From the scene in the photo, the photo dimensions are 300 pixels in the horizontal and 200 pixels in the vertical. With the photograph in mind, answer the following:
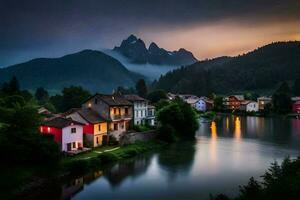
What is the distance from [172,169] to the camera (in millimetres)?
40719

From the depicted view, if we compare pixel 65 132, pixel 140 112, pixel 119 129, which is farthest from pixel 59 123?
pixel 140 112

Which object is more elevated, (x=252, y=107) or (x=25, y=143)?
(x=252, y=107)

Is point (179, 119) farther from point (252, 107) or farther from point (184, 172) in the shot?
point (252, 107)

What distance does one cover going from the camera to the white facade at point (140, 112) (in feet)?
211

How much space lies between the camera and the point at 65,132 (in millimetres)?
43750

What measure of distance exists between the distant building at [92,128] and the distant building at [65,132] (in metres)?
2.74

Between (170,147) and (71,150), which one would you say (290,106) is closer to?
(170,147)

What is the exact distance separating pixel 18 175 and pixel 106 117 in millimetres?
22638

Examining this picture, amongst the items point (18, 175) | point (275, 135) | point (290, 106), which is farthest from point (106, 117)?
point (290, 106)

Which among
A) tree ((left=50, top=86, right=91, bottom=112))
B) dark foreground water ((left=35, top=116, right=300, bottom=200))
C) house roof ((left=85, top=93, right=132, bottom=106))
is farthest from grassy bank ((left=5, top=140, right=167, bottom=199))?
tree ((left=50, top=86, right=91, bottom=112))

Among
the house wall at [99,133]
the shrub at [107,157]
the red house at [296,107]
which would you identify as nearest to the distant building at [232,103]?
the red house at [296,107]

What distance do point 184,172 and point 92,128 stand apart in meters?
15.7

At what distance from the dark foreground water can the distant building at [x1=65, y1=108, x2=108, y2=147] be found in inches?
270

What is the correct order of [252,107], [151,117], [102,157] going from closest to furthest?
[102,157] < [151,117] < [252,107]
